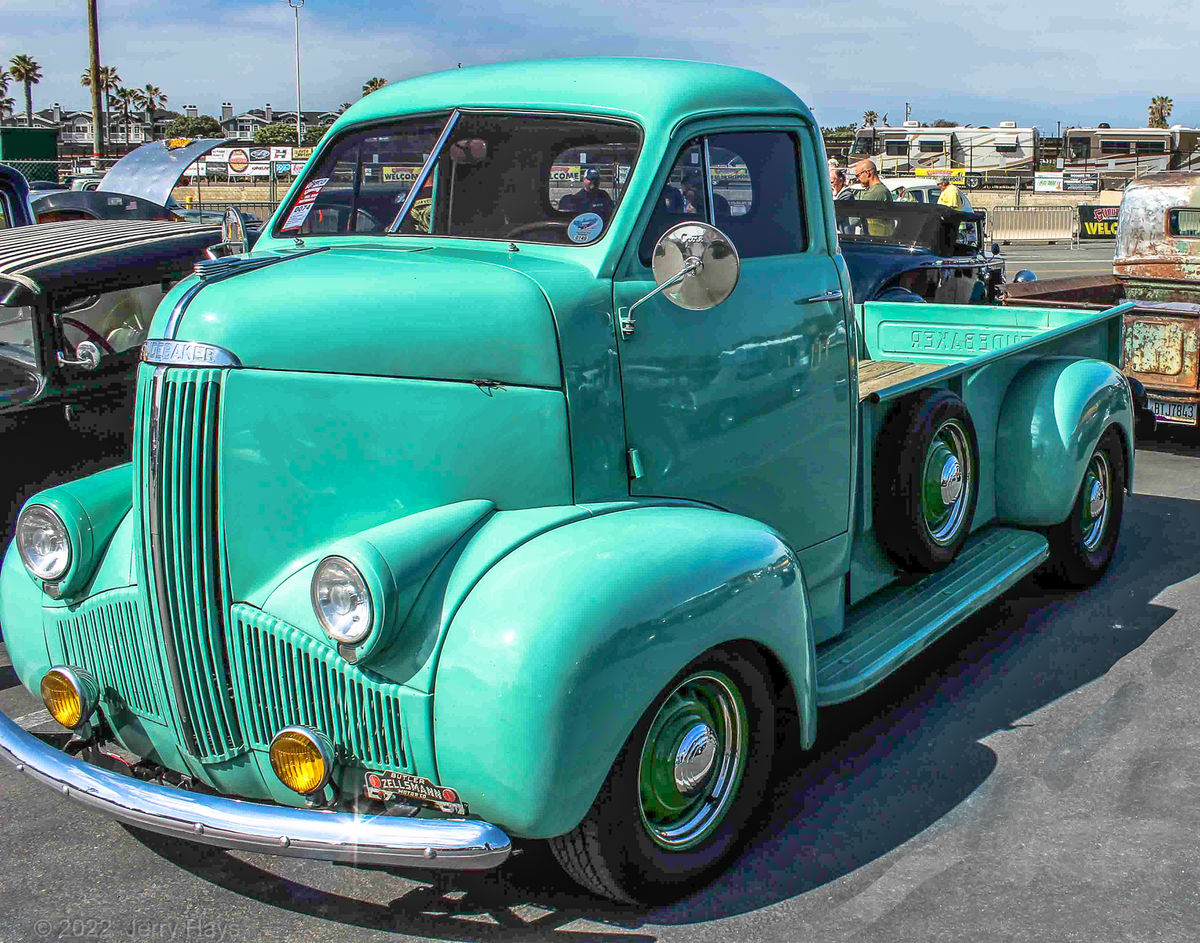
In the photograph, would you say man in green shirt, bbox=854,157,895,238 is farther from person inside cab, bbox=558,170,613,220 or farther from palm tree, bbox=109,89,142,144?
palm tree, bbox=109,89,142,144

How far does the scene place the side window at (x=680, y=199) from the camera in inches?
142

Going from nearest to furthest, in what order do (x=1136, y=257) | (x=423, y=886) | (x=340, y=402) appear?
(x=340, y=402)
(x=423, y=886)
(x=1136, y=257)

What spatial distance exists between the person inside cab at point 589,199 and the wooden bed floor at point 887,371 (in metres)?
2.16

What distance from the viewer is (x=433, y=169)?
382 centimetres

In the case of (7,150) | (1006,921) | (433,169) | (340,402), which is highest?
(7,150)

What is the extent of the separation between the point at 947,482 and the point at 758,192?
1.48 m

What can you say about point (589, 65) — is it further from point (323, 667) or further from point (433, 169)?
point (323, 667)

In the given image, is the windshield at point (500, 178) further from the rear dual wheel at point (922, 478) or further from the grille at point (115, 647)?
the rear dual wheel at point (922, 478)

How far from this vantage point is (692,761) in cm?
325

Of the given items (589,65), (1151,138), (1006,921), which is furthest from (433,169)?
(1151,138)

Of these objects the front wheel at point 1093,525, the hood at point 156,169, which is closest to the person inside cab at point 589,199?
the front wheel at point 1093,525

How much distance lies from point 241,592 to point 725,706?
128 cm

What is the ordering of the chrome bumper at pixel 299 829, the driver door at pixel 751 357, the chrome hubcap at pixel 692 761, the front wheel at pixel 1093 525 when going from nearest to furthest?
the chrome bumper at pixel 299 829 → the chrome hubcap at pixel 692 761 → the driver door at pixel 751 357 → the front wheel at pixel 1093 525

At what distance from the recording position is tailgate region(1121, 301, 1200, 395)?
8648mm
